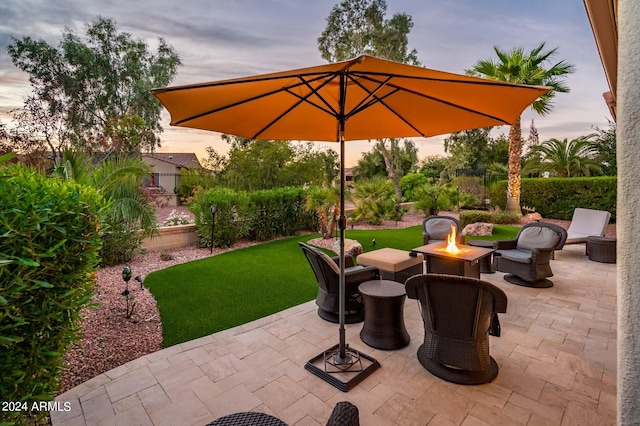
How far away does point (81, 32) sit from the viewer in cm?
1798

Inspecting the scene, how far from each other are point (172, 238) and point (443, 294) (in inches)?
285

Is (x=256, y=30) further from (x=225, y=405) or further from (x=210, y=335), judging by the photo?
(x=225, y=405)

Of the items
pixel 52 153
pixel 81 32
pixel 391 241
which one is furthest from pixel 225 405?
pixel 81 32

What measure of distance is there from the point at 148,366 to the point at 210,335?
0.74 m

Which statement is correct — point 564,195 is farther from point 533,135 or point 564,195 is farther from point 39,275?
point 39,275

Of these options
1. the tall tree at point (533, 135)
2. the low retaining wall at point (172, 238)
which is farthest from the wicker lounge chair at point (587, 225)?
the tall tree at point (533, 135)

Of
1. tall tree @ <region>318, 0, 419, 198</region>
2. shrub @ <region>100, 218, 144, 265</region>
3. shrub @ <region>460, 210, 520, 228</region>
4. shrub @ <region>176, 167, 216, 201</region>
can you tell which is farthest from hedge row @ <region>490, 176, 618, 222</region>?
shrub @ <region>100, 218, 144, 265</region>

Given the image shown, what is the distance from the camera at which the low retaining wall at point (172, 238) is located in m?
7.63

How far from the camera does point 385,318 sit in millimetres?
3406

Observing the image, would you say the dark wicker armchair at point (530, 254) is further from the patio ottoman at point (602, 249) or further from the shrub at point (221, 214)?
the shrub at point (221, 214)

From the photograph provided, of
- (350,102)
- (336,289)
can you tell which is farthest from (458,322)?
(350,102)

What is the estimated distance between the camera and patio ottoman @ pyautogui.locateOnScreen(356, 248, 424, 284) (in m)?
4.82

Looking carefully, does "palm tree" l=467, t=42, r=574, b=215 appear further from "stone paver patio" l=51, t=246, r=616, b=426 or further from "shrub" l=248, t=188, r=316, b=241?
"stone paver patio" l=51, t=246, r=616, b=426

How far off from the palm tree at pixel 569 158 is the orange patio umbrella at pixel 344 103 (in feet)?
51.6
